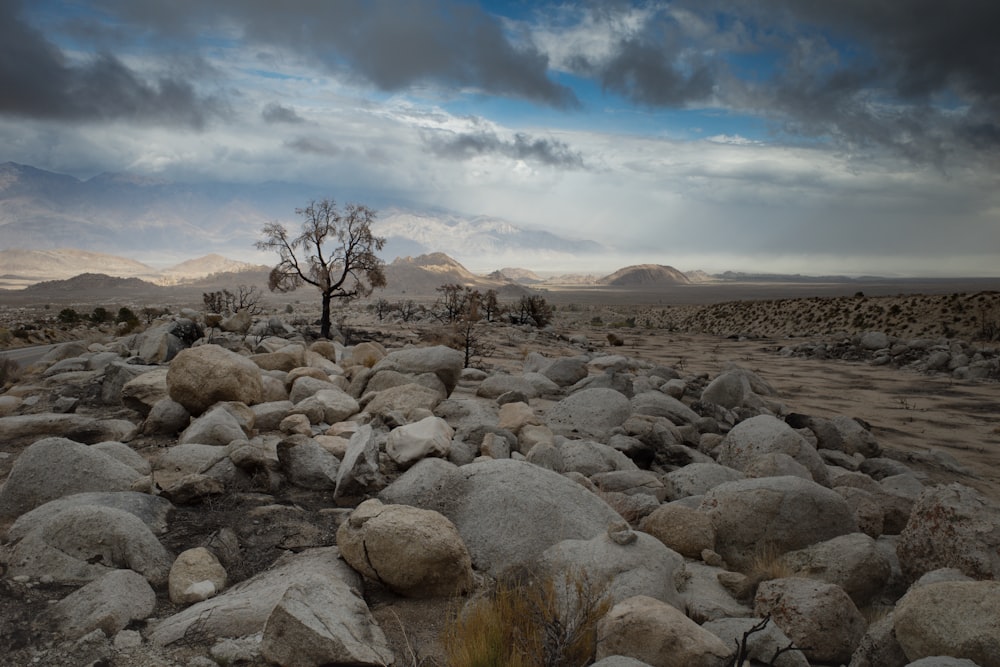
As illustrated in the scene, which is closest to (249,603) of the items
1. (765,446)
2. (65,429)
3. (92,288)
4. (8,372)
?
(65,429)

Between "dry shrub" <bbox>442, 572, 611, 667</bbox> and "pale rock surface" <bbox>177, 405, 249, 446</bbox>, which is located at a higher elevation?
"pale rock surface" <bbox>177, 405, 249, 446</bbox>

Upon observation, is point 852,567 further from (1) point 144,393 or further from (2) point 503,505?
(1) point 144,393

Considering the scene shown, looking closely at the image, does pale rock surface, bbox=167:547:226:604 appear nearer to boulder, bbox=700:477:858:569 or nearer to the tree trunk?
boulder, bbox=700:477:858:569

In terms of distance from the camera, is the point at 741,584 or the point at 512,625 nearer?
Answer: the point at 512,625

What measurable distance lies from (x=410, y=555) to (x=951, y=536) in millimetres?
4177

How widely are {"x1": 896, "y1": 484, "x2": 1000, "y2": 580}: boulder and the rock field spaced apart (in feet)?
0.07

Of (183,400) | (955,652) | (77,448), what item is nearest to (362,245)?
(183,400)

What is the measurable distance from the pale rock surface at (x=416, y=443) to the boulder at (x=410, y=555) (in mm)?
2170

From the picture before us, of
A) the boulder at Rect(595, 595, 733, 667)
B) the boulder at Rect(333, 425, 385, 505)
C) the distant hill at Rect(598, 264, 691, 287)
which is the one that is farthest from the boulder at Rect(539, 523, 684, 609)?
the distant hill at Rect(598, 264, 691, 287)

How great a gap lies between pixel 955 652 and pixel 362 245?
80.3ft

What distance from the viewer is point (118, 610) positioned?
156 inches

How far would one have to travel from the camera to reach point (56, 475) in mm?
5668

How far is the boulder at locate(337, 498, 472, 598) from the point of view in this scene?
448cm

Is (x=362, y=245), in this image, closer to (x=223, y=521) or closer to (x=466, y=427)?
(x=466, y=427)
